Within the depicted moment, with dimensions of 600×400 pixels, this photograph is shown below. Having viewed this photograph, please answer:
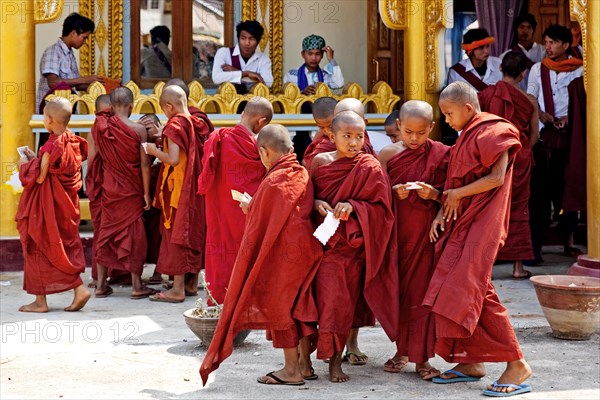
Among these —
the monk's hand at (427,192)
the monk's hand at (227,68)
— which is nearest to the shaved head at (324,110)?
Answer: the monk's hand at (427,192)

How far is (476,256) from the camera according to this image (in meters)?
5.40

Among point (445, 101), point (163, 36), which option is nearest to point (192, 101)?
point (163, 36)

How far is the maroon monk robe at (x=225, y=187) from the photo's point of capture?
716cm

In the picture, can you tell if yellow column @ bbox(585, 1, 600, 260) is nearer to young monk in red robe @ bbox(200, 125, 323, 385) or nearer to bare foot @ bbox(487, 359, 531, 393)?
bare foot @ bbox(487, 359, 531, 393)

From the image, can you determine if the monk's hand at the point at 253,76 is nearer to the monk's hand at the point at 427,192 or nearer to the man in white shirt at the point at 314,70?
the man in white shirt at the point at 314,70

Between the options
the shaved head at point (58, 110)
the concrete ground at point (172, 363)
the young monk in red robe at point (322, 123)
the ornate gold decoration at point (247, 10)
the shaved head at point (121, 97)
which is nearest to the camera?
the concrete ground at point (172, 363)

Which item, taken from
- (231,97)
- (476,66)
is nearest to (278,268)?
(231,97)

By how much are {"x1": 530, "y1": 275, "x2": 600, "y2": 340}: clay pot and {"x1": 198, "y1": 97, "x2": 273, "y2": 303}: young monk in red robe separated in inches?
85.1

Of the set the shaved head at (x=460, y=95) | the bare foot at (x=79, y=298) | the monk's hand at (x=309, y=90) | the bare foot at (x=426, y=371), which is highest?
the monk's hand at (x=309, y=90)

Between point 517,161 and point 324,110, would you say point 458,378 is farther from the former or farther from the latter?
point 517,161

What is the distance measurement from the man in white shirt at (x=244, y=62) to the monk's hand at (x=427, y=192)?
16.8 feet

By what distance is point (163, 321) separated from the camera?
288 inches

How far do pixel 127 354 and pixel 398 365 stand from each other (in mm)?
1737

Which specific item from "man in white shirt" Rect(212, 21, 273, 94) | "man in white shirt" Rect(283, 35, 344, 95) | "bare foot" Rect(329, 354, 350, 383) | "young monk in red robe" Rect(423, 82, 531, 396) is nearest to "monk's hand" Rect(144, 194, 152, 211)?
"man in white shirt" Rect(212, 21, 273, 94)
